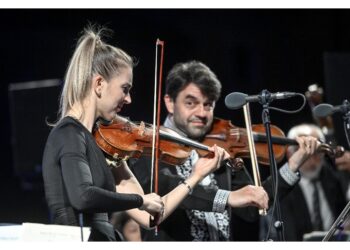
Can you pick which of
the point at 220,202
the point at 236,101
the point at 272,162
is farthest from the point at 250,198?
the point at 236,101

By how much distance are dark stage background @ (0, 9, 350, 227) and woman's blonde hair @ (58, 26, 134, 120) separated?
6.95 ft

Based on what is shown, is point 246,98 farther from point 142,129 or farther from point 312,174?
point 312,174

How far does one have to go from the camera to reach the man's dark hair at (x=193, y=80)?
3646 millimetres

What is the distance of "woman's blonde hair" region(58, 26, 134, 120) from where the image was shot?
9.45 feet

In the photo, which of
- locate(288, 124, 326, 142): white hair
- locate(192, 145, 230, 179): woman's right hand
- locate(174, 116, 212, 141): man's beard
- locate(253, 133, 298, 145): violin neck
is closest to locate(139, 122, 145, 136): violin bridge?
locate(192, 145, 230, 179): woman's right hand

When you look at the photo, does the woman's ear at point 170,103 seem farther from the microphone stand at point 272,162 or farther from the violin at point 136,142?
the microphone stand at point 272,162

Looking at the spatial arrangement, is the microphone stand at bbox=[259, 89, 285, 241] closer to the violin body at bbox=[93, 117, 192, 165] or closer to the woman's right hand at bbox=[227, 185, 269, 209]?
the woman's right hand at bbox=[227, 185, 269, 209]

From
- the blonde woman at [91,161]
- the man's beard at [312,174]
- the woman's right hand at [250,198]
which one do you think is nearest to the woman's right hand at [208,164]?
the blonde woman at [91,161]

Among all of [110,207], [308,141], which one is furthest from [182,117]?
[110,207]

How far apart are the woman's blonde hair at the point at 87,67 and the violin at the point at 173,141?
151 millimetres

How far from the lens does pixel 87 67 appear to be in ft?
9.49

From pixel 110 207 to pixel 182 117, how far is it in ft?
3.37
